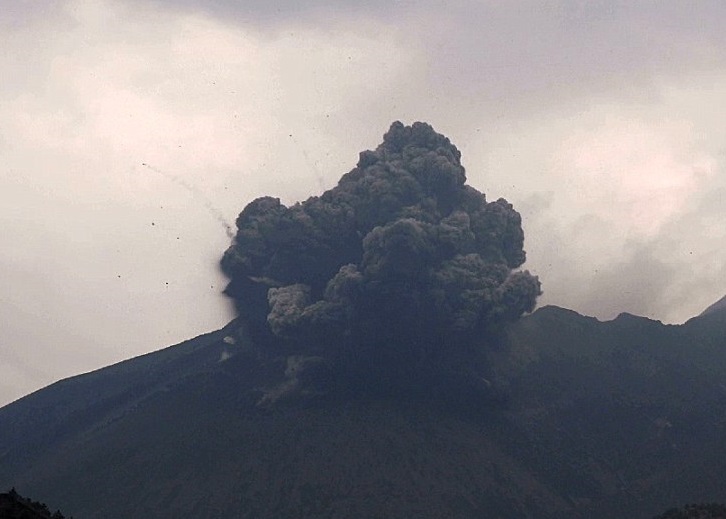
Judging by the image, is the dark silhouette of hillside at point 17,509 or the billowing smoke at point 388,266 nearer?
the dark silhouette of hillside at point 17,509

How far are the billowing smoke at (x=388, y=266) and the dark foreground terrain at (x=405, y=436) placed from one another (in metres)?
6.71

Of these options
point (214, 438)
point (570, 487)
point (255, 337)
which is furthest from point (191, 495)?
point (570, 487)

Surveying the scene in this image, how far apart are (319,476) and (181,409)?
1145 inches

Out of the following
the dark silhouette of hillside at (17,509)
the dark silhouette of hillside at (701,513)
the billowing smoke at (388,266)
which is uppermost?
the billowing smoke at (388,266)

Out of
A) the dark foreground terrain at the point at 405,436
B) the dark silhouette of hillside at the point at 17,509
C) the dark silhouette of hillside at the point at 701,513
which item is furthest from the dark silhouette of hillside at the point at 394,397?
the dark silhouette of hillside at the point at 17,509

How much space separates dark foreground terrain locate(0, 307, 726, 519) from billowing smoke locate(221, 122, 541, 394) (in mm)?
6709

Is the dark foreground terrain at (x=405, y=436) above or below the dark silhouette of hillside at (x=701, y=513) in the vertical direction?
above

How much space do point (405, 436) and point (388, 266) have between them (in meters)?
23.1

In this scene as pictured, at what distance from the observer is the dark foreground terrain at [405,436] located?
107438 millimetres

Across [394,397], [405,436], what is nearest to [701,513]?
[405,436]

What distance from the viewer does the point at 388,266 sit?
122 meters

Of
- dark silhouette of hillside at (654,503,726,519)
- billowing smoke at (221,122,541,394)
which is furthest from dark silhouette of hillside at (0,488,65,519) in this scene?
billowing smoke at (221,122,541,394)

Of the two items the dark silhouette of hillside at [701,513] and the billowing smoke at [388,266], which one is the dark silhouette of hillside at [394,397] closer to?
the billowing smoke at [388,266]

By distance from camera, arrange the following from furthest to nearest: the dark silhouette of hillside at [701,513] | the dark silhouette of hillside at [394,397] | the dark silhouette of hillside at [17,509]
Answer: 1. the dark silhouette of hillside at [394,397]
2. the dark silhouette of hillside at [701,513]
3. the dark silhouette of hillside at [17,509]
